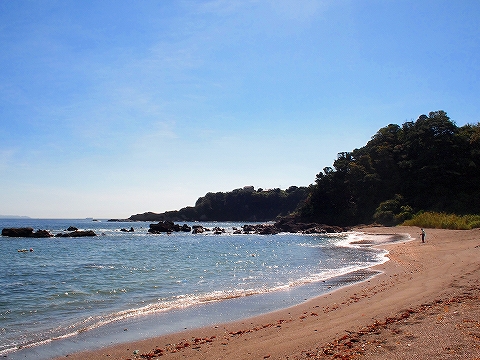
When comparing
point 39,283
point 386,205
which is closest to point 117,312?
point 39,283

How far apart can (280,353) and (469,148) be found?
247 ft

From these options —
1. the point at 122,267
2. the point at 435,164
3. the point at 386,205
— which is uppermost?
the point at 435,164

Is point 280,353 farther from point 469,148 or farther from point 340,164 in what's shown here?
point 340,164

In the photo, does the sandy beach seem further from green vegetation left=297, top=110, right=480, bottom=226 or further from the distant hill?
the distant hill

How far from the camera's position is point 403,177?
76.4m

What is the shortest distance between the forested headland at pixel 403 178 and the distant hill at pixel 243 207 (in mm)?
88457

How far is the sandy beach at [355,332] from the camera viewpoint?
667 centimetres

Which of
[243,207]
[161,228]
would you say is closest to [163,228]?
[161,228]

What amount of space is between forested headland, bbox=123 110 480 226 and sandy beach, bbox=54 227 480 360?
5627 cm

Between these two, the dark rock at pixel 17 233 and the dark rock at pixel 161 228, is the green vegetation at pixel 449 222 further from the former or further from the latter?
the dark rock at pixel 17 233

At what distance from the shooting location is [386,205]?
6969 cm

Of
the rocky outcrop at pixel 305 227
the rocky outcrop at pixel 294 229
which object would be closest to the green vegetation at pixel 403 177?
the rocky outcrop at pixel 305 227

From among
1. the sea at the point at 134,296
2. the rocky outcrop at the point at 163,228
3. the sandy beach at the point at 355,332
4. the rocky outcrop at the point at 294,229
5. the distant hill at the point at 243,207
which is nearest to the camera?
the sandy beach at the point at 355,332

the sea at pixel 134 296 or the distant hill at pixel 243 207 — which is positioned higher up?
the distant hill at pixel 243 207
